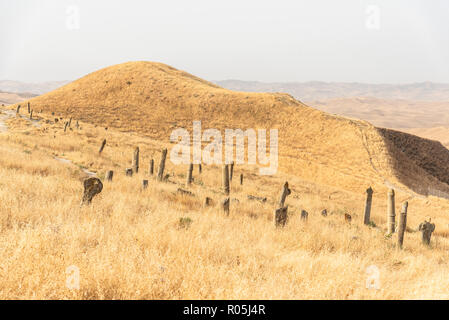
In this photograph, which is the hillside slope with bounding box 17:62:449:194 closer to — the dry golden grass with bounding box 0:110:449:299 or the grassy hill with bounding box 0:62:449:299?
the grassy hill with bounding box 0:62:449:299

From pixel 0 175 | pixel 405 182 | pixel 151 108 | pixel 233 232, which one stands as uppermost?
pixel 151 108

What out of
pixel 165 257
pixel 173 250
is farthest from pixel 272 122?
pixel 165 257

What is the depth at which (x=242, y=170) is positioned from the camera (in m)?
31.0

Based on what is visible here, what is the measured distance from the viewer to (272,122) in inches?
1987

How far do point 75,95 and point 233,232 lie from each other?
5866 centimetres

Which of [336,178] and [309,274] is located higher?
[309,274]

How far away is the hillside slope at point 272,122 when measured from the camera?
39969 millimetres

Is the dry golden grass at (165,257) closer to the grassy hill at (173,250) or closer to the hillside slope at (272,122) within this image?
the grassy hill at (173,250)

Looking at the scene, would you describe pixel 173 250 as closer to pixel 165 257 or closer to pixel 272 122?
pixel 165 257

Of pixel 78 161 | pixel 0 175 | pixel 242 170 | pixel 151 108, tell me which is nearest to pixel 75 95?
pixel 151 108

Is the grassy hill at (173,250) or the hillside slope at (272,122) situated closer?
the grassy hill at (173,250)

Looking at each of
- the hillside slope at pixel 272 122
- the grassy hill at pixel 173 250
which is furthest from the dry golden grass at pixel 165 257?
the hillside slope at pixel 272 122

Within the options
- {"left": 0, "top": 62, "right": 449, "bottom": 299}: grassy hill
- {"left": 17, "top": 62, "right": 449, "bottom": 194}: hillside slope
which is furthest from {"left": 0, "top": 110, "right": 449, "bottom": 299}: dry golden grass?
{"left": 17, "top": 62, "right": 449, "bottom": 194}: hillside slope
